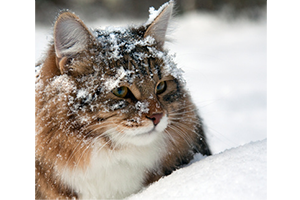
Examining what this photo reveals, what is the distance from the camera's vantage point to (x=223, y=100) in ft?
14.4

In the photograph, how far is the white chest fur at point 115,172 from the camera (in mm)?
1535

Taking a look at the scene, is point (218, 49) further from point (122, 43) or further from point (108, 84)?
point (108, 84)

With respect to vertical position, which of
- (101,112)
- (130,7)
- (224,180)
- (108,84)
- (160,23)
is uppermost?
(130,7)

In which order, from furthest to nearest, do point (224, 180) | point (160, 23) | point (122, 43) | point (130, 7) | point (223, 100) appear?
point (130, 7)
point (223, 100)
point (160, 23)
point (122, 43)
point (224, 180)

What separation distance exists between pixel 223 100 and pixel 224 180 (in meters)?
3.33

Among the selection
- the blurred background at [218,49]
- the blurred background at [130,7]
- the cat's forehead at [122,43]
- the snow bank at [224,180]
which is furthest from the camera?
the blurred background at [130,7]

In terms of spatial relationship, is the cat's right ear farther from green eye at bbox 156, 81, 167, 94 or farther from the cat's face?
green eye at bbox 156, 81, 167, 94

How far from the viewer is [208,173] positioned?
1244mm

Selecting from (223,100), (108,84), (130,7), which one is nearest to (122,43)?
(108,84)

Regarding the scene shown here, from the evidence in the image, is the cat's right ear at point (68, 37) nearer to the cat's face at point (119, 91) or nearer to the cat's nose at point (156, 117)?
the cat's face at point (119, 91)

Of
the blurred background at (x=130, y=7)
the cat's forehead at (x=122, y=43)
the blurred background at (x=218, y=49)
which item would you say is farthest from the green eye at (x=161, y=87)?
the blurred background at (x=130, y=7)

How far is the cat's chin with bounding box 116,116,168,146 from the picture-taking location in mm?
1426

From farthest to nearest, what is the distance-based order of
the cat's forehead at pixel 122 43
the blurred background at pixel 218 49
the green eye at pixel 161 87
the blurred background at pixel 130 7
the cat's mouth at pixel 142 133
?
the blurred background at pixel 130 7, the blurred background at pixel 218 49, the green eye at pixel 161 87, the cat's forehead at pixel 122 43, the cat's mouth at pixel 142 133

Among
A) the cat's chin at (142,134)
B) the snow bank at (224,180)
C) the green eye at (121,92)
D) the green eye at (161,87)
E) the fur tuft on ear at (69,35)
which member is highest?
the fur tuft on ear at (69,35)
